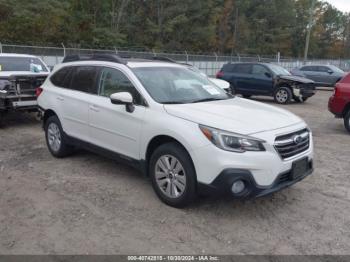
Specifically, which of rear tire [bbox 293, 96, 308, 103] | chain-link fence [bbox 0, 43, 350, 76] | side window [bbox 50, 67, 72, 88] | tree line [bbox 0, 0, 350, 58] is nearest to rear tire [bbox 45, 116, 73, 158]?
side window [bbox 50, 67, 72, 88]

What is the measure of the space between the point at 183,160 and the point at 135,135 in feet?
2.79

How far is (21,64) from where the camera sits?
10.2 m

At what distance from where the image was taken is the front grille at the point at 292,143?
417 centimetres

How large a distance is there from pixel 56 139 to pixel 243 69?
11254mm

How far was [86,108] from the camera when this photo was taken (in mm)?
5535

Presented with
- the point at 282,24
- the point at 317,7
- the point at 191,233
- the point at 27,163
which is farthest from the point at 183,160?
the point at 317,7

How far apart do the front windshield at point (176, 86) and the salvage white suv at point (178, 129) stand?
0.01 metres

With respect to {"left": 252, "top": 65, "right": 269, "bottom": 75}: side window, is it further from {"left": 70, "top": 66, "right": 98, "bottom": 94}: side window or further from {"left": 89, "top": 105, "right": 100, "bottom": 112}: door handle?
{"left": 89, "top": 105, "right": 100, "bottom": 112}: door handle

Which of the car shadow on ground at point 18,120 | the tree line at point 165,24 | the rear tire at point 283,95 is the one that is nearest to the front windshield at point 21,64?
the car shadow on ground at point 18,120

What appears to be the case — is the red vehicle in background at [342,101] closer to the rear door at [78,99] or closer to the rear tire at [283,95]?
the rear tire at [283,95]

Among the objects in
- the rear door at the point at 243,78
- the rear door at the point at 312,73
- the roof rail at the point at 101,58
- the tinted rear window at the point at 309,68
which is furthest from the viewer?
the tinted rear window at the point at 309,68

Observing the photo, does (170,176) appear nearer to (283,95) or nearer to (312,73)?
(283,95)

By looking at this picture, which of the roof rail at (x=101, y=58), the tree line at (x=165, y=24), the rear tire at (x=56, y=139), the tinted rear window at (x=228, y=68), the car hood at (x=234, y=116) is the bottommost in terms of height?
the rear tire at (x=56, y=139)

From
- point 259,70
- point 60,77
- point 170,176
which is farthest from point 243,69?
point 170,176
